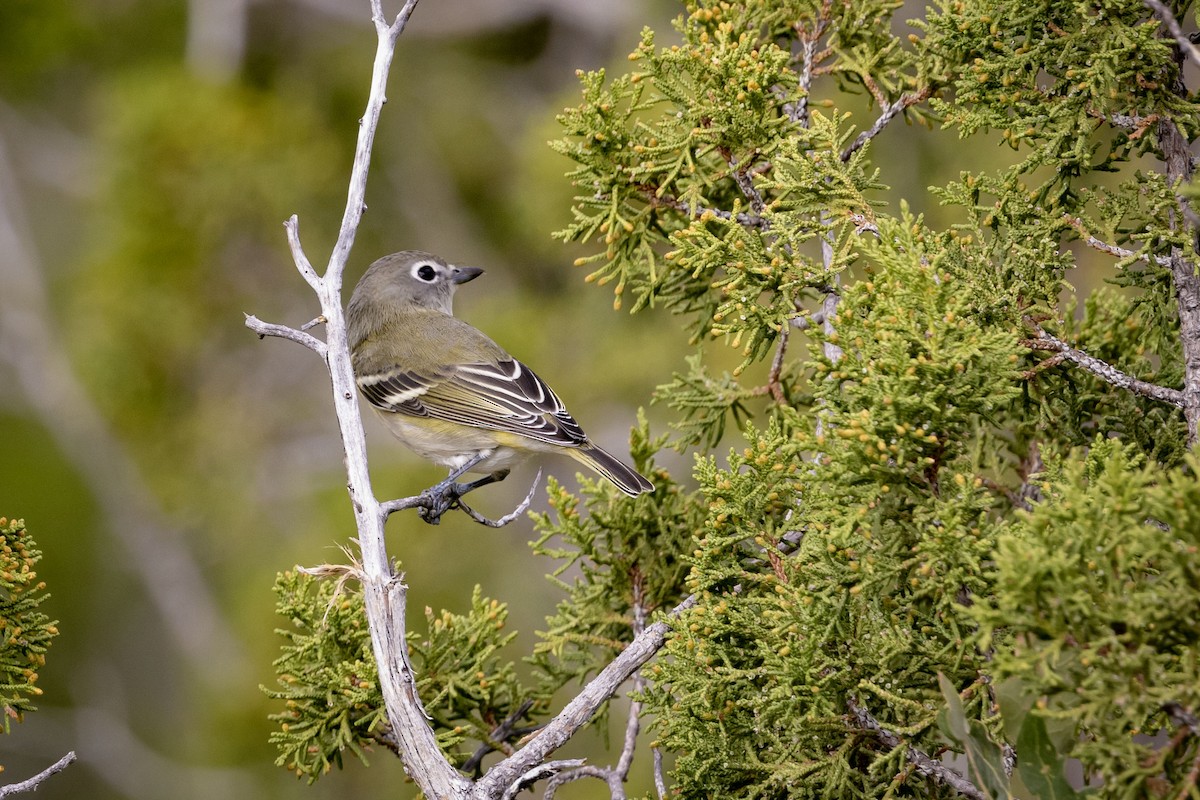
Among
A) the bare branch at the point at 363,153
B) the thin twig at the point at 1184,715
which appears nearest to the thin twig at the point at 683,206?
the bare branch at the point at 363,153

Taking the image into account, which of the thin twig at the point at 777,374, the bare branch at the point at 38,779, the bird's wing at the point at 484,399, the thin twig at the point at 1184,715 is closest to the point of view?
the thin twig at the point at 1184,715

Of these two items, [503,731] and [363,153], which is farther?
[503,731]

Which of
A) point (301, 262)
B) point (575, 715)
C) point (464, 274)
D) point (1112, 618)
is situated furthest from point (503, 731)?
point (464, 274)

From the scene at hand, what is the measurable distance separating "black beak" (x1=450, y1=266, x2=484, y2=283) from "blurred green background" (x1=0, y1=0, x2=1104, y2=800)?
0.67 m

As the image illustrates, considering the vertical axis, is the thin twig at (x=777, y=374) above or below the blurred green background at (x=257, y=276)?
below

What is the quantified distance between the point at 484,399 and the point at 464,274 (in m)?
1.03

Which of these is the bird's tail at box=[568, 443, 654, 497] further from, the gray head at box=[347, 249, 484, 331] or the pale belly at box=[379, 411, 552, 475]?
the gray head at box=[347, 249, 484, 331]

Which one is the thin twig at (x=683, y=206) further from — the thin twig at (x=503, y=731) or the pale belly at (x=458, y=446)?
the pale belly at (x=458, y=446)

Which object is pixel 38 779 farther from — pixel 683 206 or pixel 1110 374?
pixel 1110 374

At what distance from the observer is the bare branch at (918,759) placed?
2457 mm

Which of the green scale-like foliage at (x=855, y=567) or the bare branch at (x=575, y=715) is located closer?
the green scale-like foliage at (x=855, y=567)

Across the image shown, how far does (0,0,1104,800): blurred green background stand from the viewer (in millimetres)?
6812

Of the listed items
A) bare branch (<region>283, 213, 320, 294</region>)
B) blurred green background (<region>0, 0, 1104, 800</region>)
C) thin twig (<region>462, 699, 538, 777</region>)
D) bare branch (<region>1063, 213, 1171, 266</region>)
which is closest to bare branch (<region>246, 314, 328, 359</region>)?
bare branch (<region>283, 213, 320, 294</region>)

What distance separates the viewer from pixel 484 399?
5488mm
